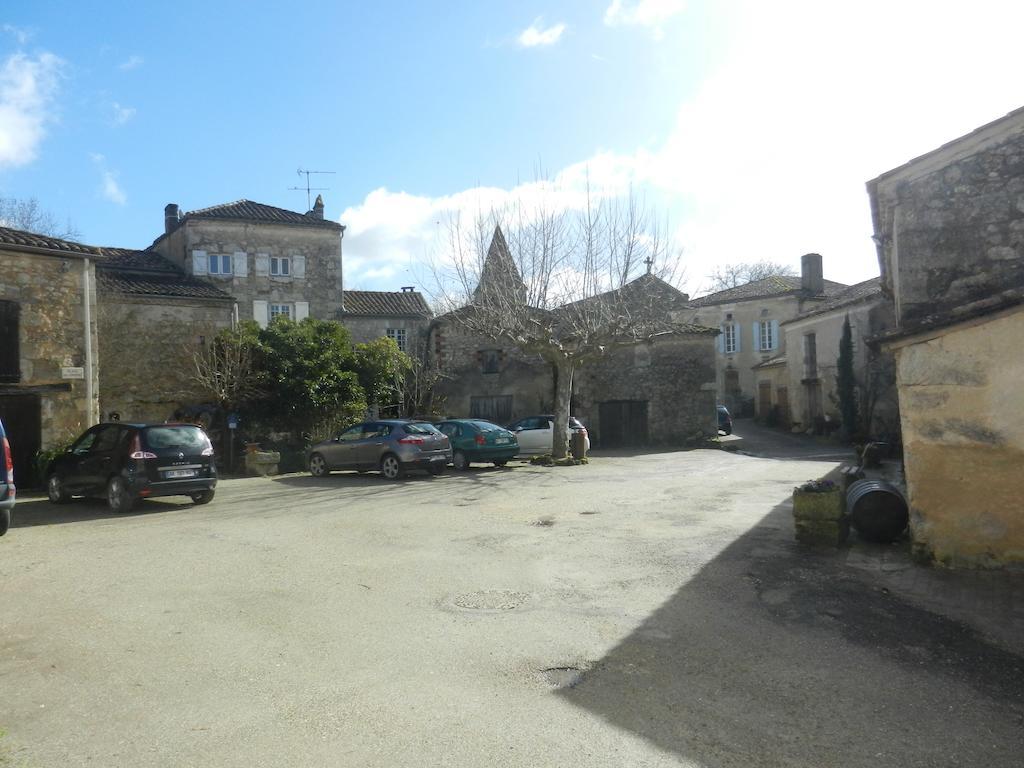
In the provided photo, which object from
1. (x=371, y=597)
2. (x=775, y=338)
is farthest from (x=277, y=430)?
(x=775, y=338)

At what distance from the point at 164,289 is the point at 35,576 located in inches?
841

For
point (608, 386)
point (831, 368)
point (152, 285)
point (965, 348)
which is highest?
point (152, 285)

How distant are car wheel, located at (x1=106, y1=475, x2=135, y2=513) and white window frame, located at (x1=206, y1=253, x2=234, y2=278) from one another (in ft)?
78.1

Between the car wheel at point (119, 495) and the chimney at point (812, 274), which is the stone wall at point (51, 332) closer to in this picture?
the car wheel at point (119, 495)

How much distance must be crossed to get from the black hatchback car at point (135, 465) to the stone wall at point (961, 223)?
11.0 m

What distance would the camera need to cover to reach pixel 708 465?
65.8 feet

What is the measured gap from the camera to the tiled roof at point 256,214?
33.9m

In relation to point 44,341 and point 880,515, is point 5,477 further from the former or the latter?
point 880,515

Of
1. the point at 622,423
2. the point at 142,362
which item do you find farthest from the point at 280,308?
the point at 622,423

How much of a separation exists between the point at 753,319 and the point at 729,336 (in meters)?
1.98

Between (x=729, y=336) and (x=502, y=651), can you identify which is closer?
(x=502, y=651)

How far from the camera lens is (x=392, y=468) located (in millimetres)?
16797

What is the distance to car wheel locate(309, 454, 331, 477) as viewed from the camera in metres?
18.3

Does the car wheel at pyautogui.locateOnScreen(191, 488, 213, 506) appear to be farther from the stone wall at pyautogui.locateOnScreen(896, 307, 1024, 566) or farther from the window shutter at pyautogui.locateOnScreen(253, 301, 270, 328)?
the window shutter at pyautogui.locateOnScreen(253, 301, 270, 328)
